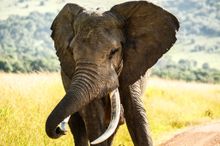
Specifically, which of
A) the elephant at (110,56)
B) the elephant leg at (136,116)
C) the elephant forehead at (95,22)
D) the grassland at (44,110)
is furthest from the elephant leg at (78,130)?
the elephant forehead at (95,22)

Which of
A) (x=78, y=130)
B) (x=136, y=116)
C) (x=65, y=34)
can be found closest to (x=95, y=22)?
(x=65, y=34)

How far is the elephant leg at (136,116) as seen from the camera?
7488 mm

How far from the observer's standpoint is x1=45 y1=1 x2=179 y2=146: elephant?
639 centimetres

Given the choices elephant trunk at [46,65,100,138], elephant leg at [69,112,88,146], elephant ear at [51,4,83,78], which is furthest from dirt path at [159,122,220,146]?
elephant trunk at [46,65,100,138]

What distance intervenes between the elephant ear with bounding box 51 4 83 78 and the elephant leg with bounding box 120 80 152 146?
0.79m

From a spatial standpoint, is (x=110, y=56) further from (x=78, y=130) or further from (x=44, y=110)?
(x=44, y=110)

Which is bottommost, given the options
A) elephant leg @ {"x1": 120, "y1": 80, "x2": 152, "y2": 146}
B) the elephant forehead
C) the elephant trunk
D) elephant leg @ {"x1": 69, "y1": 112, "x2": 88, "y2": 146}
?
elephant leg @ {"x1": 69, "y1": 112, "x2": 88, "y2": 146}

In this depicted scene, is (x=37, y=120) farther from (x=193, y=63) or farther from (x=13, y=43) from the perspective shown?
(x=193, y=63)

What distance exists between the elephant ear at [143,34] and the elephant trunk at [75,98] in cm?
86

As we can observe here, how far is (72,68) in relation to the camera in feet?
23.5

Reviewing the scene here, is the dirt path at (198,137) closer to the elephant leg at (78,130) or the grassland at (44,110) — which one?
the grassland at (44,110)

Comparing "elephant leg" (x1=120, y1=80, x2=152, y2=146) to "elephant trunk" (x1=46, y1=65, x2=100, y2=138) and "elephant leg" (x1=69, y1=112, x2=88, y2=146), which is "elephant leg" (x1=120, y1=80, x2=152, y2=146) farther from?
"elephant trunk" (x1=46, y1=65, x2=100, y2=138)

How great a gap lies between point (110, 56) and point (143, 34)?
782 mm

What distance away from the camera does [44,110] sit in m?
12.0
